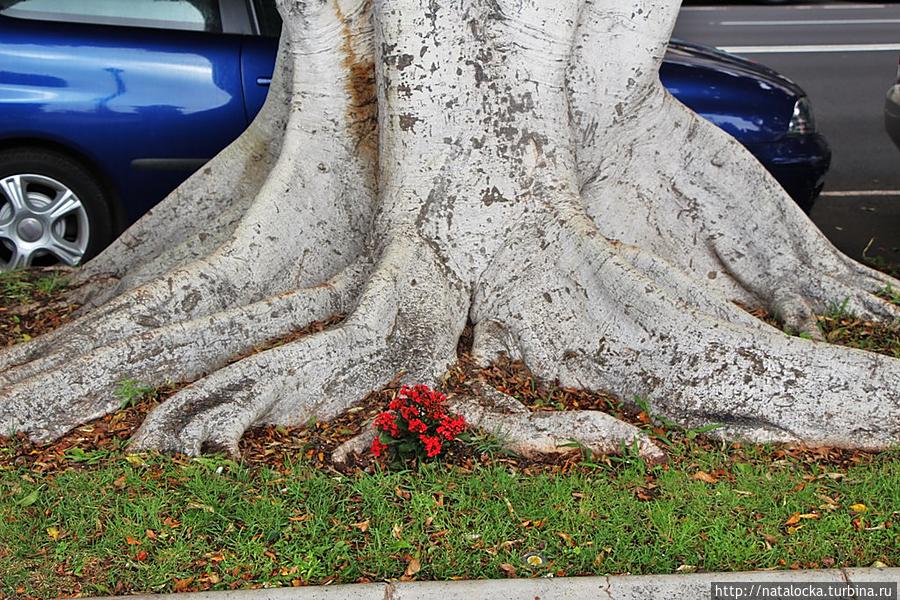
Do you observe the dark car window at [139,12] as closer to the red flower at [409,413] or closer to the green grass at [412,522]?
the green grass at [412,522]

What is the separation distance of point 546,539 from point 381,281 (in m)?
1.42

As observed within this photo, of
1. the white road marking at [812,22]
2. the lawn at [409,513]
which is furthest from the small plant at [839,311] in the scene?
the white road marking at [812,22]

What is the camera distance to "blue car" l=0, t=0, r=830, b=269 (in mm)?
6332

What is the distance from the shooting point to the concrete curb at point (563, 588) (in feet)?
11.7

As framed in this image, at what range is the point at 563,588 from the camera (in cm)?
361

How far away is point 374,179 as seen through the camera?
546cm

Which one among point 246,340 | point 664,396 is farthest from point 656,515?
point 246,340

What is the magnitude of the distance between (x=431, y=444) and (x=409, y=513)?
0.29m

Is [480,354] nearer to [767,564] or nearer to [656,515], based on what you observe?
[656,515]

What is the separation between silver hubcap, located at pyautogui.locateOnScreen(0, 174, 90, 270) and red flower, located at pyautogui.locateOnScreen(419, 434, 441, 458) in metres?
3.17

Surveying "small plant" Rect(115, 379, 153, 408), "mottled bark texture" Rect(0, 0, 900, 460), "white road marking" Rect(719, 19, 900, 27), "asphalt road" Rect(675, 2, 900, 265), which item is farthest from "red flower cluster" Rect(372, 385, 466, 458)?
"white road marking" Rect(719, 19, 900, 27)

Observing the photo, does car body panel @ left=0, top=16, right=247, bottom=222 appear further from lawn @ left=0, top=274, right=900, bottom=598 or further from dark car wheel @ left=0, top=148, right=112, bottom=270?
lawn @ left=0, top=274, right=900, bottom=598

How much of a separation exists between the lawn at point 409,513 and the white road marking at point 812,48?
11777mm

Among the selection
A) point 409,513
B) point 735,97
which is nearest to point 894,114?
point 735,97
